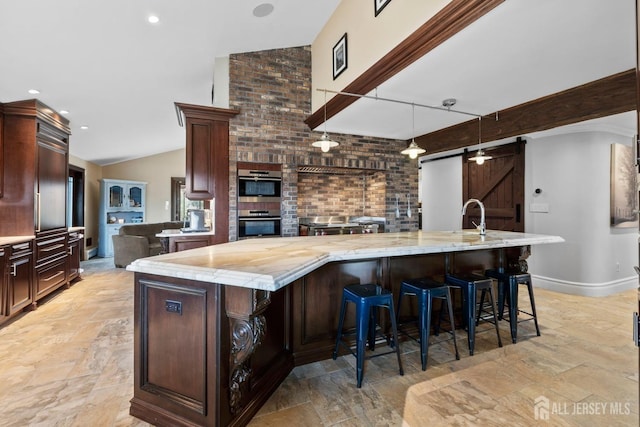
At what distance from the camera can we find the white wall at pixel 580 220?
13.4ft

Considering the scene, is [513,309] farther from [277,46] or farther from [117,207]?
[117,207]

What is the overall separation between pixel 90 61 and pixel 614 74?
5.28 meters

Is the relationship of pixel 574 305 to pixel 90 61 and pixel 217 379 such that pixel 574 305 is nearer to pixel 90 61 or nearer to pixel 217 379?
pixel 217 379

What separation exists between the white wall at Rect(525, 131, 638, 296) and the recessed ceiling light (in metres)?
4.24

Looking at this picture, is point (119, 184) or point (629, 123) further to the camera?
point (119, 184)

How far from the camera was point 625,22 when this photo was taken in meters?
2.02

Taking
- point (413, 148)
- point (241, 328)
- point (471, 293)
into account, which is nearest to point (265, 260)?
point (241, 328)

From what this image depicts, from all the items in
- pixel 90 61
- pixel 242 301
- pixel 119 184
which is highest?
pixel 90 61

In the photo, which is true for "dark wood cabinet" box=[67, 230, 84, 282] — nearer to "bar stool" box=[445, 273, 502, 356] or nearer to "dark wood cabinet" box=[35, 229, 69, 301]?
"dark wood cabinet" box=[35, 229, 69, 301]

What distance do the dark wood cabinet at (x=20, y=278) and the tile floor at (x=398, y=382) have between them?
0.26 m

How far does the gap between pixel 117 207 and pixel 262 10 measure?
249 inches

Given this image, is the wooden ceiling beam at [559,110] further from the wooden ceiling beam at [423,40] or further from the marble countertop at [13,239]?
the marble countertop at [13,239]

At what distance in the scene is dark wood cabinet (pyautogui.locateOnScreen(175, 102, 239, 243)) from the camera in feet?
13.2

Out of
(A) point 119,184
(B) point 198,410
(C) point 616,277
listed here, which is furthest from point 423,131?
(A) point 119,184
